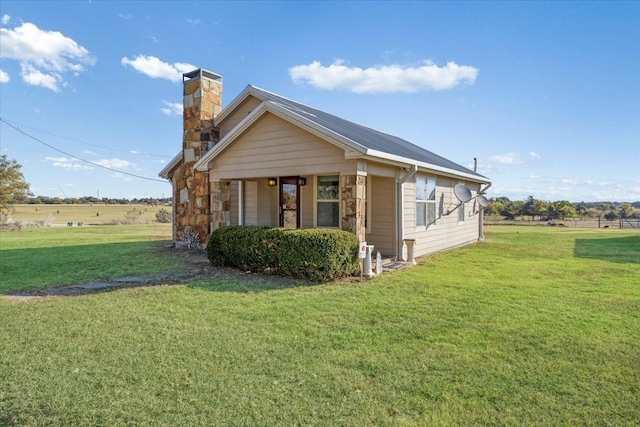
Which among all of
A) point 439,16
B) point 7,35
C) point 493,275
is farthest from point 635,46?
point 7,35

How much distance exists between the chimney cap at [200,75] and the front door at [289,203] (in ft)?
15.3

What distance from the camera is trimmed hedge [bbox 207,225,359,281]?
273 inches

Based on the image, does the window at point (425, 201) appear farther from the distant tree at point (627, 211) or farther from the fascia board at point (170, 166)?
the distant tree at point (627, 211)

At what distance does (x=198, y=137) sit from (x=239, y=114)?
1.59 m

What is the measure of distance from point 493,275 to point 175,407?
6.78 m

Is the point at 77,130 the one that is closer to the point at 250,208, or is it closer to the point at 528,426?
the point at 250,208

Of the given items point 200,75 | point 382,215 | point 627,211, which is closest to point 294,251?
point 382,215

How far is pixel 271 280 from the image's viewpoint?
7.09m

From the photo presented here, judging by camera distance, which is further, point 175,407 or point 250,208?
point 250,208

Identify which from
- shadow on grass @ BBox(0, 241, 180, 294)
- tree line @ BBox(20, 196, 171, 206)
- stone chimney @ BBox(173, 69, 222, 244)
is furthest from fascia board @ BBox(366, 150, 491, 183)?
tree line @ BBox(20, 196, 171, 206)

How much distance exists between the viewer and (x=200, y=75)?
12.2m

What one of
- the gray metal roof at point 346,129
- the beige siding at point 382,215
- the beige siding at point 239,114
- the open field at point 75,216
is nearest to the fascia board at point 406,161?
the gray metal roof at point 346,129

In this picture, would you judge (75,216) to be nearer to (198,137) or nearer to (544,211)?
(198,137)

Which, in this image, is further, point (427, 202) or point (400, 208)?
point (427, 202)
